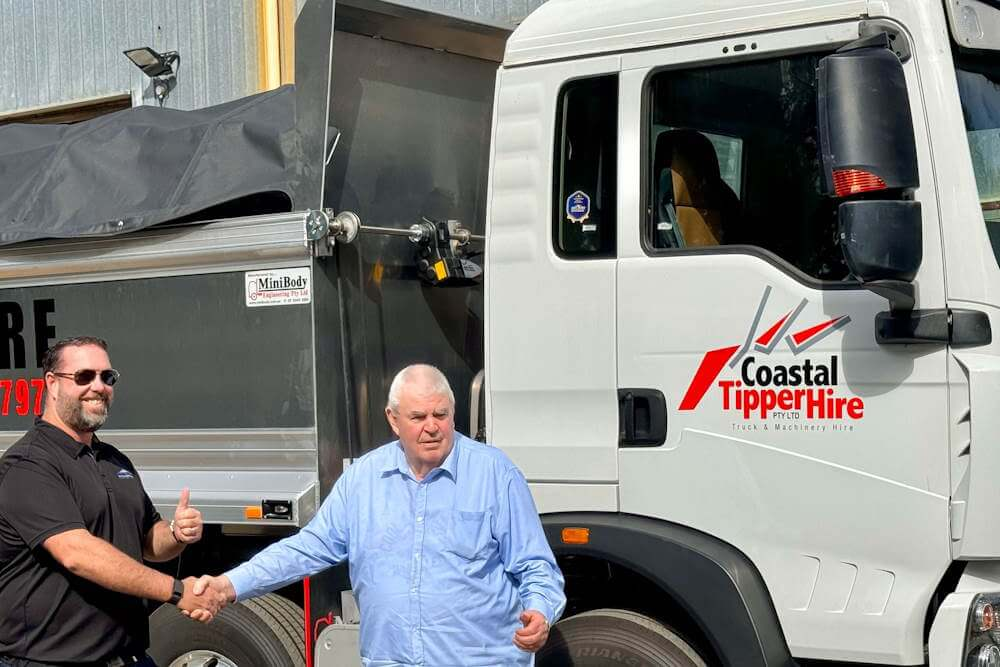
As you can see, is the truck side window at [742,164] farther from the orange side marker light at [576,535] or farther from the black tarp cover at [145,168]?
the black tarp cover at [145,168]

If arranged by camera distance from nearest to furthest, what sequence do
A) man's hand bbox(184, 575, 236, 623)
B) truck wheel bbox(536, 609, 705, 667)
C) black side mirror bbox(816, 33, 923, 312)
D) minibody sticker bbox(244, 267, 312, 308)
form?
black side mirror bbox(816, 33, 923, 312), man's hand bbox(184, 575, 236, 623), truck wheel bbox(536, 609, 705, 667), minibody sticker bbox(244, 267, 312, 308)

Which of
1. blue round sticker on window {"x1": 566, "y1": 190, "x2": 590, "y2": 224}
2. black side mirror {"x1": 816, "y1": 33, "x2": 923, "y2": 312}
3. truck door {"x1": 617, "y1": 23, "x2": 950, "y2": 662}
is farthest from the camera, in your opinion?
blue round sticker on window {"x1": 566, "y1": 190, "x2": 590, "y2": 224}

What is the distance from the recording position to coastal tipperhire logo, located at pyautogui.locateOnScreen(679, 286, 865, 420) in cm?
382

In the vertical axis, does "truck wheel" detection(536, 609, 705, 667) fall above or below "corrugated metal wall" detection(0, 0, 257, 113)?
A: below

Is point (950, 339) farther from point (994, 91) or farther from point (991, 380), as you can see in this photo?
point (994, 91)

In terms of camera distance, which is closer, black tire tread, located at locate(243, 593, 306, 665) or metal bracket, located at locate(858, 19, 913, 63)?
metal bracket, located at locate(858, 19, 913, 63)

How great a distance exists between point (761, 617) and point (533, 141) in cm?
159

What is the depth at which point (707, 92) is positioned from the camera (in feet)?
13.4

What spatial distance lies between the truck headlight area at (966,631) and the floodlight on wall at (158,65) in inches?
352

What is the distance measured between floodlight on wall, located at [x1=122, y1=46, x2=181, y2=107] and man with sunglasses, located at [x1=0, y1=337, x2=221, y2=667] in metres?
7.53

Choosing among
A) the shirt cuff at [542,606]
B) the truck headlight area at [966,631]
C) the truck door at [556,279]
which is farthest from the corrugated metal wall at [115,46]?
the truck headlight area at [966,631]

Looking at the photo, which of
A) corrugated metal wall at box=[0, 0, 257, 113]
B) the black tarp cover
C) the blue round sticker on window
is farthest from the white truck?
corrugated metal wall at box=[0, 0, 257, 113]

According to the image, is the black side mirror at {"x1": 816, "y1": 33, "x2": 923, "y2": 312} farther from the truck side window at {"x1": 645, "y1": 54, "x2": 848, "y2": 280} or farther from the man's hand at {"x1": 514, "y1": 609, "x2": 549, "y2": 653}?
the man's hand at {"x1": 514, "y1": 609, "x2": 549, "y2": 653}

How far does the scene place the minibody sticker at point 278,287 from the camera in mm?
4418
